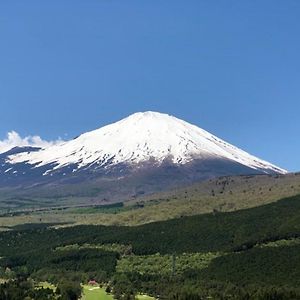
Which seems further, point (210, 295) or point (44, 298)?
point (210, 295)

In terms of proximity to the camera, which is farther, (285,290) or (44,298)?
(285,290)

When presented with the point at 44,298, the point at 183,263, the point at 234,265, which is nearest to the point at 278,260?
the point at 234,265

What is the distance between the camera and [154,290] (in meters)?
161

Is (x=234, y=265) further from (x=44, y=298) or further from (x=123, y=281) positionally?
(x=44, y=298)

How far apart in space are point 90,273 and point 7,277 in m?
24.6

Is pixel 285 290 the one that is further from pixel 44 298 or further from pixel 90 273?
pixel 90 273

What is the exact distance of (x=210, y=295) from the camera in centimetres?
14962

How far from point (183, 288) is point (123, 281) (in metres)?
21.4

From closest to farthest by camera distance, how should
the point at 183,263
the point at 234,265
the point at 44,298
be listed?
the point at 44,298 < the point at 234,265 < the point at 183,263

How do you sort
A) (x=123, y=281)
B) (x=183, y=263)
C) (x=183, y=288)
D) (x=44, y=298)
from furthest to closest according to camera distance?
(x=183, y=263) < (x=123, y=281) < (x=183, y=288) < (x=44, y=298)

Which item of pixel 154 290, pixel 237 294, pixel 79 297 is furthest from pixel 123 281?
pixel 237 294

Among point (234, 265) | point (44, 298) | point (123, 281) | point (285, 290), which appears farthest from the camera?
point (234, 265)

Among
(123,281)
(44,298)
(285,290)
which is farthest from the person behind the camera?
(123,281)

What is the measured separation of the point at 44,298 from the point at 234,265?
6645 cm
